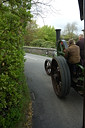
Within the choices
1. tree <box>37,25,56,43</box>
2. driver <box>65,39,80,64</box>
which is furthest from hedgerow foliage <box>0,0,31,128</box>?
tree <box>37,25,56,43</box>

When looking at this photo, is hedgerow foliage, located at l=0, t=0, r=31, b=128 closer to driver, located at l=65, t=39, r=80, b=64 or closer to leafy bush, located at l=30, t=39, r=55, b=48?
driver, located at l=65, t=39, r=80, b=64

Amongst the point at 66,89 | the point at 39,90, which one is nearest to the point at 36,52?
the point at 39,90

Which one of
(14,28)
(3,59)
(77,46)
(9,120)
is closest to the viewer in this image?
(3,59)

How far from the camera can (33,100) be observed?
401 centimetres

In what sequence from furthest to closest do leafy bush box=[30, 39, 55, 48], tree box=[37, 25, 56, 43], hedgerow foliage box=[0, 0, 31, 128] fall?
tree box=[37, 25, 56, 43]
leafy bush box=[30, 39, 55, 48]
hedgerow foliage box=[0, 0, 31, 128]

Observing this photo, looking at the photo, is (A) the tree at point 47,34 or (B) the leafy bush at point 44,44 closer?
(B) the leafy bush at point 44,44

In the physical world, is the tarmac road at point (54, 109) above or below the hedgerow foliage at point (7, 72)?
below

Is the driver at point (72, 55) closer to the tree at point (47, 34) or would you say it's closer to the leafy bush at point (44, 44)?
the leafy bush at point (44, 44)

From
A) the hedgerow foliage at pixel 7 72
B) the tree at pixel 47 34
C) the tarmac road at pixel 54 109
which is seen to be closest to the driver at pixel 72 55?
the tarmac road at pixel 54 109

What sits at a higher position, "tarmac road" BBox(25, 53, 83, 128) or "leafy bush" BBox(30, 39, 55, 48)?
"leafy bush" BBox(30, 39, 55, 48)

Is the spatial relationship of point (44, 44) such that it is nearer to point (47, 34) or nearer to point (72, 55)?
point (47, 34)

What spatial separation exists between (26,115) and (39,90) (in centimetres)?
173

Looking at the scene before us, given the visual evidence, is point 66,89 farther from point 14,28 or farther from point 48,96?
point 14,28

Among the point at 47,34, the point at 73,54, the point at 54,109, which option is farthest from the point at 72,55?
the point at 47,34
